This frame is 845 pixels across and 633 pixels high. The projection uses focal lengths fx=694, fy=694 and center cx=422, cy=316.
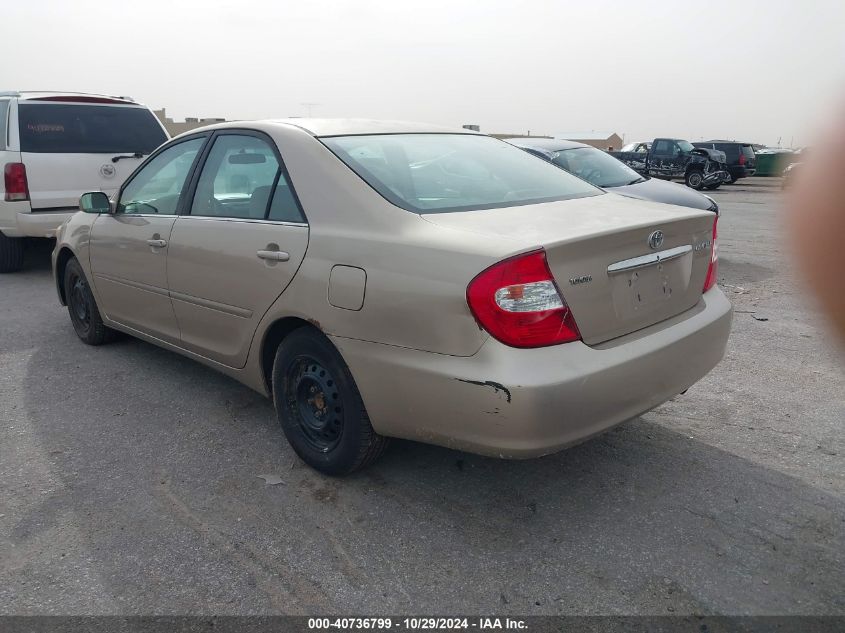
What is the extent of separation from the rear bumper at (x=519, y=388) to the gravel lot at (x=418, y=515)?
0.44 m

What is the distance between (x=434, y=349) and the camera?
254cm

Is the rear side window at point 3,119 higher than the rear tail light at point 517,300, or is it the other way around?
the rear side window at point 3,119

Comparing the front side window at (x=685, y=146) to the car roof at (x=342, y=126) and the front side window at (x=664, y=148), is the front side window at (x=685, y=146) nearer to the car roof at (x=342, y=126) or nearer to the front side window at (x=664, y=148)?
the front side window at (x=664, y=148)

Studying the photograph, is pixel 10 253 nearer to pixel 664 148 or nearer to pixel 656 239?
pixel 656 239

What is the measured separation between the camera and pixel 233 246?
342 cm

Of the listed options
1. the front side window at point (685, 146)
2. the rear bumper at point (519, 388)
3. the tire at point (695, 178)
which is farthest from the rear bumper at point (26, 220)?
the front side window at point (685, 146)

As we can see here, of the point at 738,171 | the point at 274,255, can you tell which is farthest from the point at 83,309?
the point at 738,171

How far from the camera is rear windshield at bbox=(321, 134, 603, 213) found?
305cm

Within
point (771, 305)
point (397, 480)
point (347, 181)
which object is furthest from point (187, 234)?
point (771, 305)

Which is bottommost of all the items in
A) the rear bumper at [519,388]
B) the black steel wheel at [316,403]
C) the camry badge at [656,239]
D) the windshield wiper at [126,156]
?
the black steel wheel at [316,403]

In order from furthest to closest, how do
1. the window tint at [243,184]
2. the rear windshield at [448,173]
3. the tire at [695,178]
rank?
1. the tire at [695,178]
2. the window tint at [243,184]
3. the rear windshield at [448,173]

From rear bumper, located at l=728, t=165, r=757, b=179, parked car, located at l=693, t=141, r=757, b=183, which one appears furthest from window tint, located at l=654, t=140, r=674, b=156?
rear bumper, located at l=728, t=165, r=757, b=179

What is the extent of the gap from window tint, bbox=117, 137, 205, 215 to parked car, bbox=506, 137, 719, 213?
4641 millimetres

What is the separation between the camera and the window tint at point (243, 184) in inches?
131
